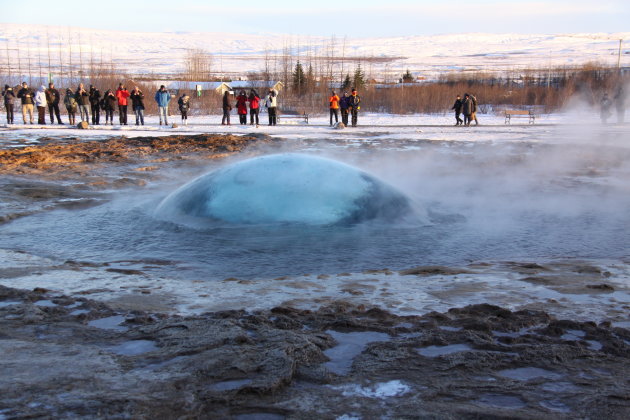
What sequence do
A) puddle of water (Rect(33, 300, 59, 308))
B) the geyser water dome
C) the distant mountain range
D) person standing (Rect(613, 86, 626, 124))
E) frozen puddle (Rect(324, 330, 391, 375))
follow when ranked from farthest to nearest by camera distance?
1. the distant mountain range
2. person standing (Rect(613, 86, 626, 124))
3. the geyser water dome
4. puddle of water (Rect(33, 300, 59, 308))
5. frozen puddle (Rect(324, 330, 391, 375))

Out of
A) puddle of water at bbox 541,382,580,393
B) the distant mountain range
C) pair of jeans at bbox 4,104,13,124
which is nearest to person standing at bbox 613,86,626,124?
pair of jeans at bbox 4,104,13,124

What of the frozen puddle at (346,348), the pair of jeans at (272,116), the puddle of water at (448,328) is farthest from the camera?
the pair of jeans at (272,116)

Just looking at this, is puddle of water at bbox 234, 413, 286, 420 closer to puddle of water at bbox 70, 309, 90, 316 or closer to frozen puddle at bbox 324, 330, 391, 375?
frozen puddle at bbox 324, 330, 391, 375

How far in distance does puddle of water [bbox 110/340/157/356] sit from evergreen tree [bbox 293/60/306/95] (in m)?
40.7

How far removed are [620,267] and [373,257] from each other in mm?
2215

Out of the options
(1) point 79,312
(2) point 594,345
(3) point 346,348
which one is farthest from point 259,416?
(2) point 594,345

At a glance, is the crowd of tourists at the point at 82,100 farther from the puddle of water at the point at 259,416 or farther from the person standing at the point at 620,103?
the puddle of water at the point at 259,416

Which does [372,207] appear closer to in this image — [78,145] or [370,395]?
[370,395]

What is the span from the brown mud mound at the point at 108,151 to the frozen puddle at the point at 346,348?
9.40 meters

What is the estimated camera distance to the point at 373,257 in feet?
20.5

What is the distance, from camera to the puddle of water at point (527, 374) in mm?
3416

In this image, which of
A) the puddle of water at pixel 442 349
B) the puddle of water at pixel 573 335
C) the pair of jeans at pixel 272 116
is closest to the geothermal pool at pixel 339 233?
the puddle of water at pixel 442 349

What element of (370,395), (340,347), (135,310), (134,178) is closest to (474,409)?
(370,395)

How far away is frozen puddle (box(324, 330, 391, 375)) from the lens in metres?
3.57
